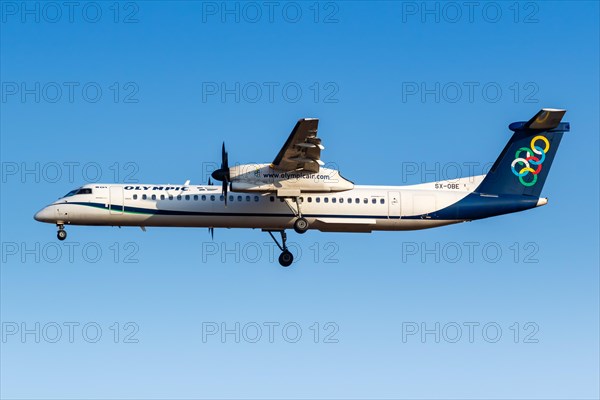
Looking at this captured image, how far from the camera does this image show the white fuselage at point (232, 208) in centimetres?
4206

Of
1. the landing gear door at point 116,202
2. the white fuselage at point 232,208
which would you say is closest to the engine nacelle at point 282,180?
the white fuselage at point 232,208

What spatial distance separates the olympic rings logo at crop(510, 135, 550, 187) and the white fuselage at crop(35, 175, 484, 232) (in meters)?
3.47

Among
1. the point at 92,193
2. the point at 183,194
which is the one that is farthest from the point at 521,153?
the point at 92,193

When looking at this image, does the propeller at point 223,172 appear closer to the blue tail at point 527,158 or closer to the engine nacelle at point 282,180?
the engine nacelle at point 282,180

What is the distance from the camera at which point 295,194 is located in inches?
1626

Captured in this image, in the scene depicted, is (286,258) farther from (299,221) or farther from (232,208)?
(232,208)

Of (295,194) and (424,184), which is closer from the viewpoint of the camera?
(295,194)

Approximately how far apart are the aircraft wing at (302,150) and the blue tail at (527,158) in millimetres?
7535

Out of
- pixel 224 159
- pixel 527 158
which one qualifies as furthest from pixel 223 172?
pixel 527 158

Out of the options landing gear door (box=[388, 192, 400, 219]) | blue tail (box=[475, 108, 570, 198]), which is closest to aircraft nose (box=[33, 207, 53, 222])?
landing gear door (box=[388, 192, 400, 219])

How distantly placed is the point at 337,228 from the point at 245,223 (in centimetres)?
356

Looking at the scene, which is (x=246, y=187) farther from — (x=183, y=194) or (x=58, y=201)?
(x=58, y=201)

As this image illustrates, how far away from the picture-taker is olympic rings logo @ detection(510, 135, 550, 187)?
144ft

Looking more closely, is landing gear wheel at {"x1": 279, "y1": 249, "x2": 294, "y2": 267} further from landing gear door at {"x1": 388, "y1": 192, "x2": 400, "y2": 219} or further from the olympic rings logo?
the olympic rings logo
